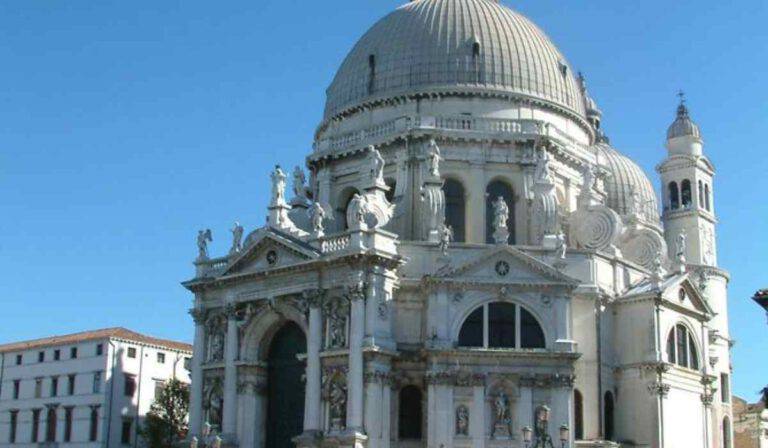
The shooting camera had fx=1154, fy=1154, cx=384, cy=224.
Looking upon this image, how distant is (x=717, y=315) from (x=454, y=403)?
2114 cm

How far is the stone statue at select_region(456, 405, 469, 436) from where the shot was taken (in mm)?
43938

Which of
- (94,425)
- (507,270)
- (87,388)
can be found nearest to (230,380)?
(507,270)

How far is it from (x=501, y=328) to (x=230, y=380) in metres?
11.7

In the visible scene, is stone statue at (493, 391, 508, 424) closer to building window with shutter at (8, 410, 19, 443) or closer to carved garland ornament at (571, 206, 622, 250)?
carved garland ornament at (571, 206, 622, 250)

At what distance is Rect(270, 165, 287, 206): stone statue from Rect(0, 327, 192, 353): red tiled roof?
20.6 metres

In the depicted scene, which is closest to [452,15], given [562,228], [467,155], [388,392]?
[467,155]

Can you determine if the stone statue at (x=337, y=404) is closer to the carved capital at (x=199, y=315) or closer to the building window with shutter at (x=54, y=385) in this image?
the carved capital at (x=199, y=315)

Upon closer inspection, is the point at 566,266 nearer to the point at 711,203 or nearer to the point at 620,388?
the point at 620,388

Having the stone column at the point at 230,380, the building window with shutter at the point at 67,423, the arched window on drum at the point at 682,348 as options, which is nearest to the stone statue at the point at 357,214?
the stone column at the point at 230,380

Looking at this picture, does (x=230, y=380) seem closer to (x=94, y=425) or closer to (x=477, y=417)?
(x=477, y=417)

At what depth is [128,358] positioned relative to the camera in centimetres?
6712

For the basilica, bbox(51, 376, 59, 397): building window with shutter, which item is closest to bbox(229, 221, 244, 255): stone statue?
the basilica

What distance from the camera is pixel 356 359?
43875 millimetres

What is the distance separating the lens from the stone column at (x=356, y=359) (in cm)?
4353
